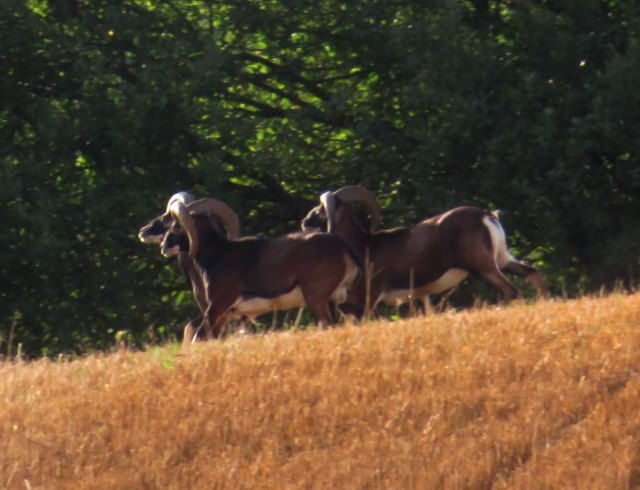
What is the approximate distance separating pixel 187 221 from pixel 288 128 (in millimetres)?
3669

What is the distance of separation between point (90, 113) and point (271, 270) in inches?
190

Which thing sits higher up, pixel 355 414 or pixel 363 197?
pixel 355 414

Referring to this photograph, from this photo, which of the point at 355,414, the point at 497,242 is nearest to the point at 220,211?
the point at 497,242

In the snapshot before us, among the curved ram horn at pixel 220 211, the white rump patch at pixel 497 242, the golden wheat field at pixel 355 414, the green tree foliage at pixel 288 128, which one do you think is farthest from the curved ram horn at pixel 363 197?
the golden wheat field at pixel 355 414

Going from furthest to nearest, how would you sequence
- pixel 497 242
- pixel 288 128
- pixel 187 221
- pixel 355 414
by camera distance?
1. pixel 288 128
2. pixel 497 242
3. pixel 187 221
4. pixel 355 414

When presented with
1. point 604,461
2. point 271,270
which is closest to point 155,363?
point 604,461

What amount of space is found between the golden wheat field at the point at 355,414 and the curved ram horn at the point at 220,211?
6.24m

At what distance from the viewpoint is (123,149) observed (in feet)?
63.9

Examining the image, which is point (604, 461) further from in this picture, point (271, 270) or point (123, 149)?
point (123, 149)

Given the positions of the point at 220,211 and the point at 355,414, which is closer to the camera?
the point at 355,414

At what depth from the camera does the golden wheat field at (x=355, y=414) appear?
27.9 feet

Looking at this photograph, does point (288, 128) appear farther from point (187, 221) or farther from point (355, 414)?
point (355, 414)

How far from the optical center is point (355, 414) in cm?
911

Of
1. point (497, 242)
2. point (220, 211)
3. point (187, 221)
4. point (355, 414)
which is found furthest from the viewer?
point (220, 211)
